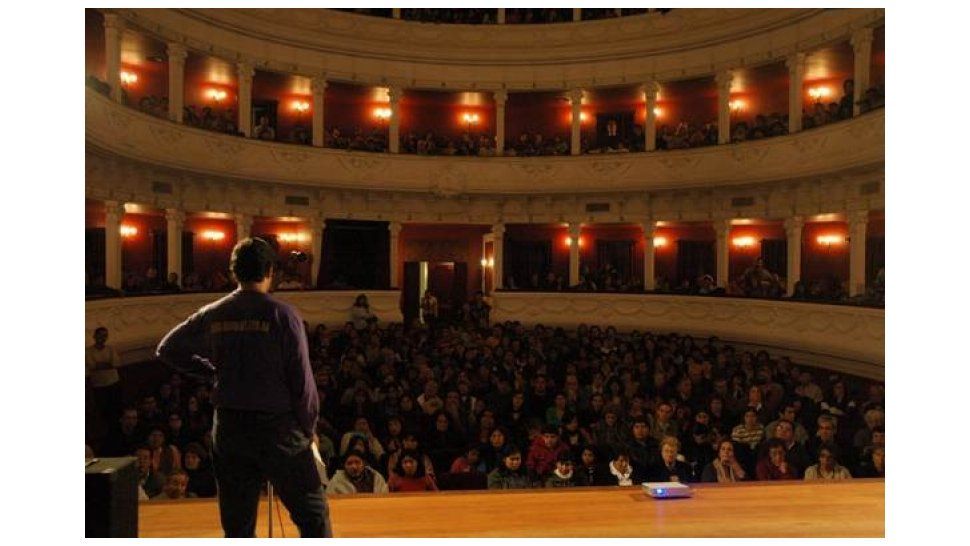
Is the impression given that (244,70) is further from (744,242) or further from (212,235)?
(744,242)

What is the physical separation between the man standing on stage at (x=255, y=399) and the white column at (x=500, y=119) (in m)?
14.9

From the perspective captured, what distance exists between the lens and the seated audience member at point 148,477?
6355 mm

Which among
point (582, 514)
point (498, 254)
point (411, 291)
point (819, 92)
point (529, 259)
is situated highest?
point (819, 92)

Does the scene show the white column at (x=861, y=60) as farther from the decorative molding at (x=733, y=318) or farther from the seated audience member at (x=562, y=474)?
the seated audience member at (x=562, y=474)

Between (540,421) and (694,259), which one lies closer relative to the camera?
(540,421)

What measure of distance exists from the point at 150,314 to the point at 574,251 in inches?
394

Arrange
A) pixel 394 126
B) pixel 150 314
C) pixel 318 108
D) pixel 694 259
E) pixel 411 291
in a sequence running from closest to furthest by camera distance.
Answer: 1. pixel 150 314
2. pixel 318 108
3. pixel 394 126
4. pixel 694 259
5. pixel 411 291

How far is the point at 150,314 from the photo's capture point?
482 inches

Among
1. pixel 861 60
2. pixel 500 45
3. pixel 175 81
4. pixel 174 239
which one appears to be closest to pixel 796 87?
pixel 861 60

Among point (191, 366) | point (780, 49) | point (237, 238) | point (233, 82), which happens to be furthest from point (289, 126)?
Answer: point (191, 366)

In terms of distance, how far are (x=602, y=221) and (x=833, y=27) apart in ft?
21.2

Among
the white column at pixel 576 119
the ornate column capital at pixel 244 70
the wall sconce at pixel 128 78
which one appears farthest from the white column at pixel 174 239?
the white column at pixel 576 119

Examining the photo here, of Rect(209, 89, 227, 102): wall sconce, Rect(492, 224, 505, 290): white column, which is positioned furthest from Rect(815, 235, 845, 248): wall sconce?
Rect(209, 89, 227, 102): wall sconce

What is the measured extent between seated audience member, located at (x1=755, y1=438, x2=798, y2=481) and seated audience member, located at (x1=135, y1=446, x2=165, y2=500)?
520 centimetres
